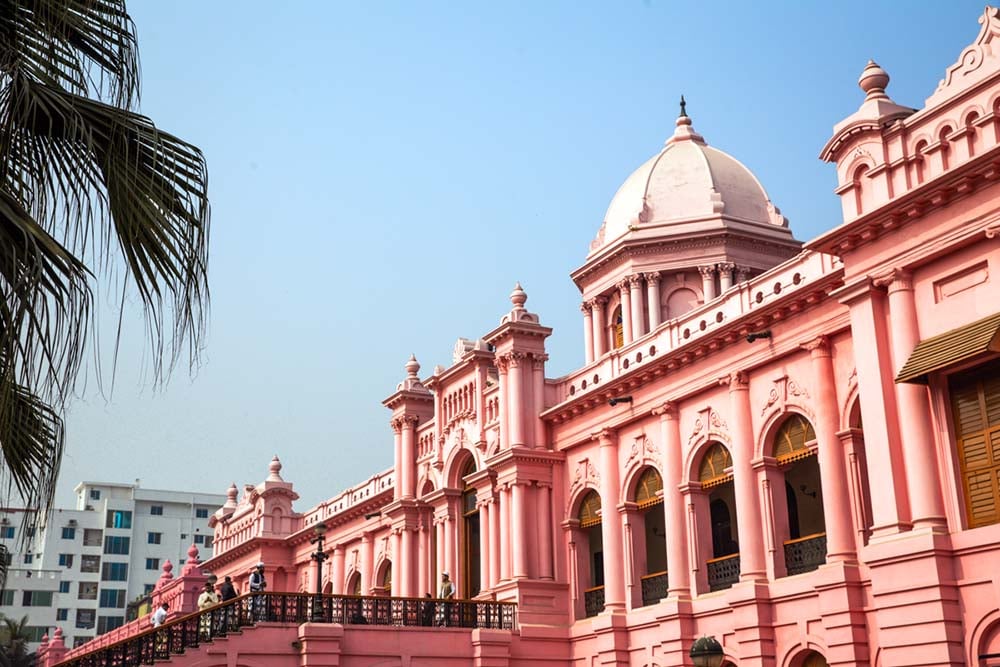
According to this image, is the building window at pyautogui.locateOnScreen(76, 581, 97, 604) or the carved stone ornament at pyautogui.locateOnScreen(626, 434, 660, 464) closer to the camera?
the carved stone ornament at pyautogui.locateOnScreen(626, 434, 660, 464)

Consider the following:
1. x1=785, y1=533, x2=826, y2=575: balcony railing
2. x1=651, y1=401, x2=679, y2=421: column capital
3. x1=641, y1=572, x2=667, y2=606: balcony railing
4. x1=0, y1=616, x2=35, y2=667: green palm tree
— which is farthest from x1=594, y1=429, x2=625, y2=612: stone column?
x1=0, y1=616, x2=35, y2=667: green palm tree

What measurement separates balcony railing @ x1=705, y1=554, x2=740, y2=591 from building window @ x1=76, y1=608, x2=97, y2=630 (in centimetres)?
6427

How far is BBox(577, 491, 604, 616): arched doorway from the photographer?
2589 cm

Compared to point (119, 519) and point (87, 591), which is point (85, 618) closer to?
point (87, 591)

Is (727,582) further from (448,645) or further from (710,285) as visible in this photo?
(710,285)

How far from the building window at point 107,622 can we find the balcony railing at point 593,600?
194 ft

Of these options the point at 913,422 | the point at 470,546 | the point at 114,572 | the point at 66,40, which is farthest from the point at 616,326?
the point at 114,572

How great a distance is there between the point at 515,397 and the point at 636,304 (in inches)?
305

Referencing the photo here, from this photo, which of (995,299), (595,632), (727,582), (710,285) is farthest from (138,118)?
(710,285)

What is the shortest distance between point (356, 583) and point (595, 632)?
46.9 feet

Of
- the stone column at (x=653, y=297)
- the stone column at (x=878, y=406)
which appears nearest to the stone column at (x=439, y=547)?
the stone column at (x=653, y=297)

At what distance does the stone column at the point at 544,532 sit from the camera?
87.2 ft

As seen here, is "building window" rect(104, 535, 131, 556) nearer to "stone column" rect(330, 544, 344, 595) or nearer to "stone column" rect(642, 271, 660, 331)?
"stone column" rect(330, 544, 344, 595)

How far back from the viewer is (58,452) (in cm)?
567
